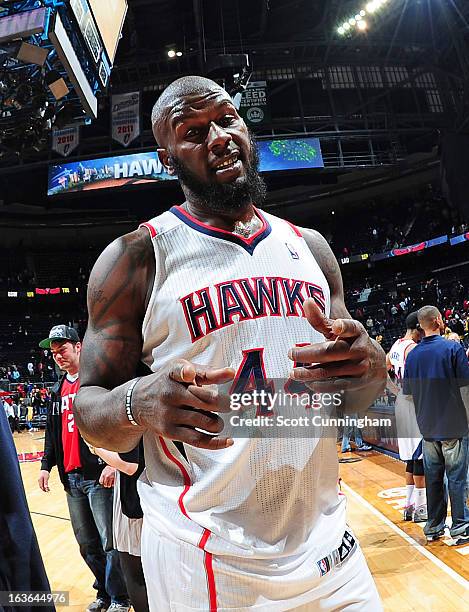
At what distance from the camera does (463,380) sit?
4.74m

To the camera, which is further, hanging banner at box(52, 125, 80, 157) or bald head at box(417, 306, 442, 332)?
hanging banner at box(52, 125, 80, 157)

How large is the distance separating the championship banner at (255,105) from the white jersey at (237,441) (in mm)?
15336

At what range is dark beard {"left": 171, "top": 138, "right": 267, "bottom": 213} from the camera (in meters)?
1.50

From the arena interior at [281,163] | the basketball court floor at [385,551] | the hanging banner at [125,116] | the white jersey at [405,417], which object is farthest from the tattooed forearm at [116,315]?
the hanging banner at [125,116]

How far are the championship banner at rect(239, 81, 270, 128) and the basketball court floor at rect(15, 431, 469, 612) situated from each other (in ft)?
35.6

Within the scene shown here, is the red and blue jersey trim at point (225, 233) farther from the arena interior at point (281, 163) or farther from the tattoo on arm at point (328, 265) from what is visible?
the arena interior at point (281, 163)

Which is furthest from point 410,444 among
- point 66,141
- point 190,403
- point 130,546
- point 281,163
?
point 66,141

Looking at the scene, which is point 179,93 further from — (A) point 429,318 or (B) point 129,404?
(A) point 429,318

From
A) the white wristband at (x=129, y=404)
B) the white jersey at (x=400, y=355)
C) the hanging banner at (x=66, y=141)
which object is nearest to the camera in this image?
the white wristband at (x=129, y=404)

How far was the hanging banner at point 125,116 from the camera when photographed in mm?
15719

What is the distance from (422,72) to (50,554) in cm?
1686

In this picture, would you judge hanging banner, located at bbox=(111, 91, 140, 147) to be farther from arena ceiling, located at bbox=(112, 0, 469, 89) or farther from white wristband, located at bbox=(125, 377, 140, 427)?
white wristband, located at bbox=(125, 377, 140, 427)

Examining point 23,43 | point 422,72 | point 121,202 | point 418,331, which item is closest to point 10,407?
point 121,202

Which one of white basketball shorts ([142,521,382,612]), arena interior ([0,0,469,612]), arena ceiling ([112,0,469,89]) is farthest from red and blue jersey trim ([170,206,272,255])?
arena ceiling ([112,0,469,89])
